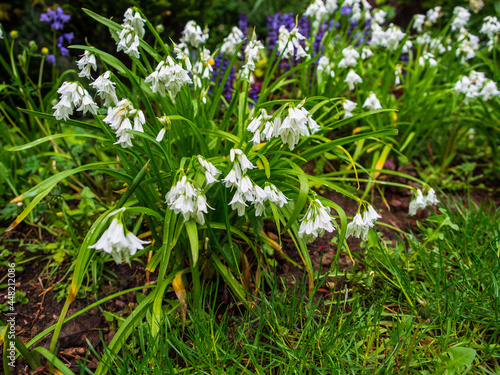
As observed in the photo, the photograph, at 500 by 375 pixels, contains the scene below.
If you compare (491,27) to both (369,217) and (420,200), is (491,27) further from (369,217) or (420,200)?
(369,217)

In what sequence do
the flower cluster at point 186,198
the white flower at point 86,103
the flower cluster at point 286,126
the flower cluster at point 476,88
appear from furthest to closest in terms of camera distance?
1. the flower cluster at point 476,88
2. the white flower at point 86,103
3. the flower cluster at point 286,126
4. the flower cluster at point 186,198

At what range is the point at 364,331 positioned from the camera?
1.78m

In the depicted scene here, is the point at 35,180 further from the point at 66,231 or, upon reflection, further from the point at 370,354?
the point at 370,354

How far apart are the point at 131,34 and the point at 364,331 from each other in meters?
Answer: 1.95

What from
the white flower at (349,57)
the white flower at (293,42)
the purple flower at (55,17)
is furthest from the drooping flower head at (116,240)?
the purple flower at (55,17)

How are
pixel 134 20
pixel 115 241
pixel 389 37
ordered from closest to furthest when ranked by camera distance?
pixel 115 241 < pixel 134 20 < pixel 389 37

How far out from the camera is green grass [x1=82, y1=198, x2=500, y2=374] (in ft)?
5.40

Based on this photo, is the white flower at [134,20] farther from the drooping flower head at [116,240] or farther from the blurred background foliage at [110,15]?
the blurred background foliage at [110,15]

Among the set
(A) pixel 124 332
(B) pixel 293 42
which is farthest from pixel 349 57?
(A) pixel 124 332

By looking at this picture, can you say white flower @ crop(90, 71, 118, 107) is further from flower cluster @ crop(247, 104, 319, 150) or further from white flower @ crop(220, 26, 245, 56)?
white flower @ crop(220, 26, 245, 56)

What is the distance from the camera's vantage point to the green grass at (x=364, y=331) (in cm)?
165

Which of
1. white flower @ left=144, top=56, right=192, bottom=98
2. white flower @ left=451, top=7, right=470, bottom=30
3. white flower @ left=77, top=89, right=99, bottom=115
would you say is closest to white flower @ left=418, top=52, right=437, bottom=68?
→ white flower @ left=451, top=7, right=470, bottom=30

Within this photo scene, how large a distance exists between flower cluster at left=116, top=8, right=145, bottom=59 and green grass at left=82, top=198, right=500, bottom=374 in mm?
1337

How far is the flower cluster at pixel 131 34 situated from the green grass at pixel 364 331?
1.34 meters
